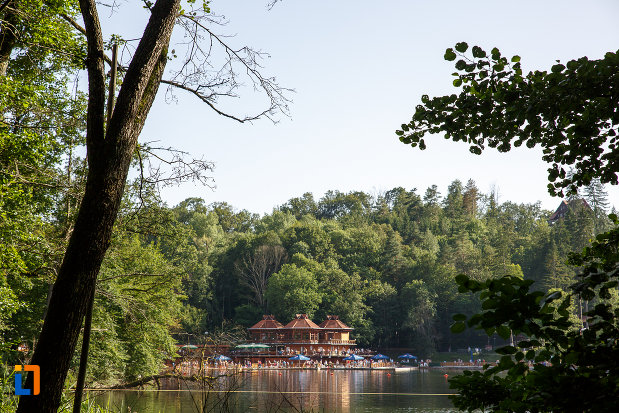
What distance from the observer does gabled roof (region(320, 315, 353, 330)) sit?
48.2m

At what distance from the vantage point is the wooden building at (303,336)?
47.4m

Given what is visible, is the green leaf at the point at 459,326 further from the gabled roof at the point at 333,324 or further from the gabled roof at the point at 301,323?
the gabled roof at the point at 333,324

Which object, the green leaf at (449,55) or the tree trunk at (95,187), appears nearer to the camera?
the green leaf at (449,55)

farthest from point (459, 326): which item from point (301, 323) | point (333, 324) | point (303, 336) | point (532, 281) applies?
point (333, 324)

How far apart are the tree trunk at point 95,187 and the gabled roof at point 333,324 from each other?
152ft

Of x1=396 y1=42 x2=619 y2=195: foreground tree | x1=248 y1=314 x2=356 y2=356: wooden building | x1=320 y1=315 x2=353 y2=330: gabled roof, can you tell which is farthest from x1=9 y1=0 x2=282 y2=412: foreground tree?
x1=320 y1=315 x2=353 y2=330: gabled roof

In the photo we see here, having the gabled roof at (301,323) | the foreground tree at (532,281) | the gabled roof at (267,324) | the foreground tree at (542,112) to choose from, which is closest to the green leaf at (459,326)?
the foreground tree at (532,281)

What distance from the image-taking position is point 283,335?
47.8 m

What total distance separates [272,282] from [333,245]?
9766mm

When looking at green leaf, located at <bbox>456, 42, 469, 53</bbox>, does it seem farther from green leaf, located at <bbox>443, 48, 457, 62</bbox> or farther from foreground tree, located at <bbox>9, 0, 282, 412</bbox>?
foreground tree, located at <bbox>9, 0, 282, 412</bbox>

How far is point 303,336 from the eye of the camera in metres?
48.1

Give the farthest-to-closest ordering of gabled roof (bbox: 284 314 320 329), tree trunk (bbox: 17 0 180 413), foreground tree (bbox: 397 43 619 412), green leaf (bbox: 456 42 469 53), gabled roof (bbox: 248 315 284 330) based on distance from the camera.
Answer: gabled roof (bbox: 248 315 284 330), gabled roof (bbox: 284 314 320 329), tree trunk (bbox: 17 0 180 413), green leaf (bbox: 456 42 469 53), foreground tree (bbox: 397 43 619 412)

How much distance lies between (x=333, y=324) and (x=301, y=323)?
2848 millimetres

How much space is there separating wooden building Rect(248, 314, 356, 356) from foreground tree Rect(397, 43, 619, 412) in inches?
1816
